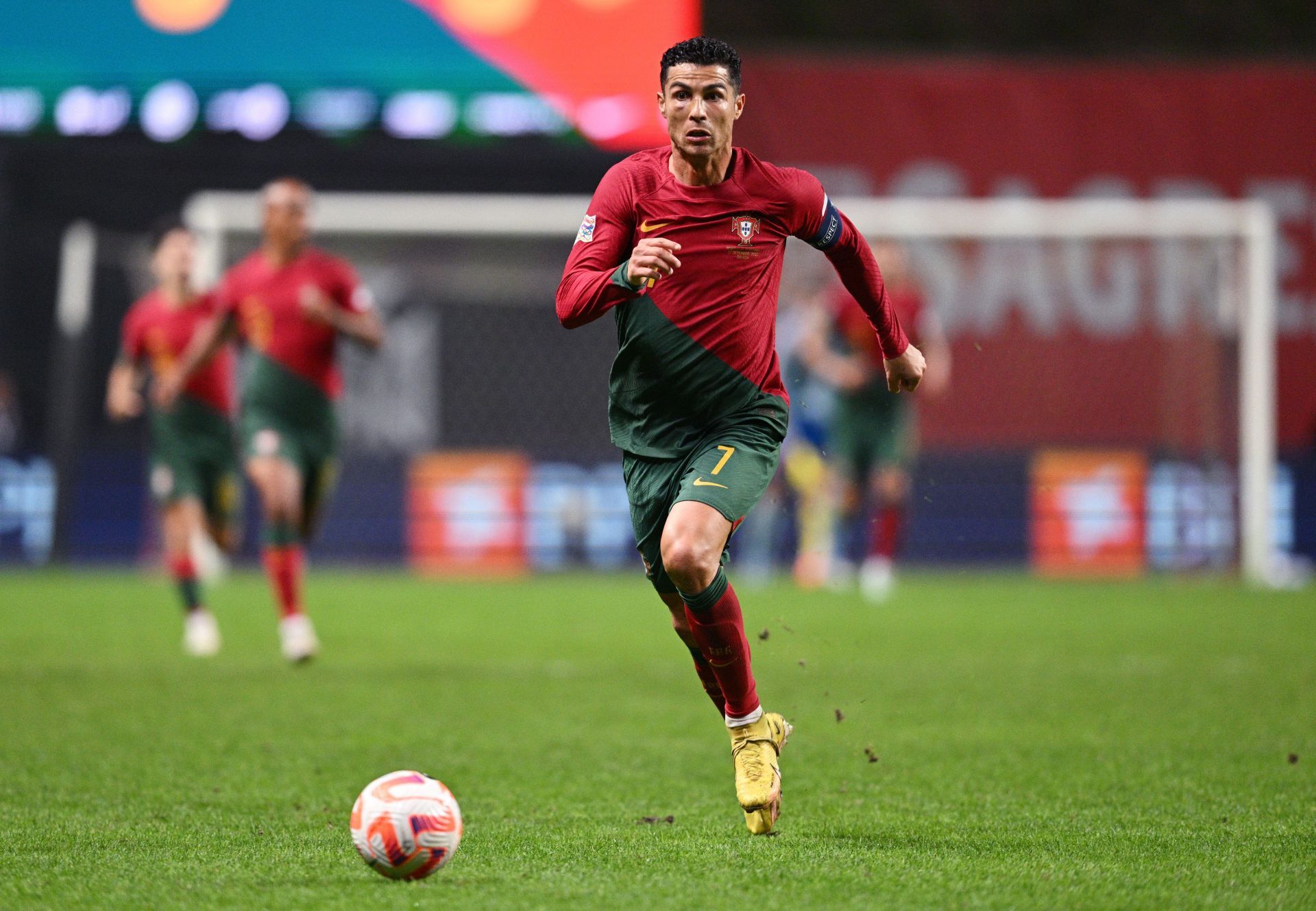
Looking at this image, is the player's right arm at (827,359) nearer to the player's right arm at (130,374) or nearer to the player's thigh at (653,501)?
the player's right arm at (130,374)

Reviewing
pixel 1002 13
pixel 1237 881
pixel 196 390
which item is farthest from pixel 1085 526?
pixel 1237 881

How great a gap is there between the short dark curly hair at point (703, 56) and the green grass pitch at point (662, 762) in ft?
5.26

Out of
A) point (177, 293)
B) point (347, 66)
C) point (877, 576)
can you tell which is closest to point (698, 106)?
point (177, 293)

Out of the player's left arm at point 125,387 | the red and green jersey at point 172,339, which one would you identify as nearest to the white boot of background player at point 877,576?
the red and green jersey at point 172,339

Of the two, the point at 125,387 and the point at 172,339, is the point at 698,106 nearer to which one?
the point at 172,339

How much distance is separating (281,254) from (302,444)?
979 millimetres

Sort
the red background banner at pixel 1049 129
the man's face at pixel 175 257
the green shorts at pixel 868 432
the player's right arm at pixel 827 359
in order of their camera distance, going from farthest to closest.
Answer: the red background banner at pixel 1049 129
the green shorts at pixel 868 432
the player's right arm at pixel 827 359
the man's face at pixel 175 257

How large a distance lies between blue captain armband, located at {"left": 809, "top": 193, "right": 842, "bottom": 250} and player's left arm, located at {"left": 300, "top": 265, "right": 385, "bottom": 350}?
3.84m

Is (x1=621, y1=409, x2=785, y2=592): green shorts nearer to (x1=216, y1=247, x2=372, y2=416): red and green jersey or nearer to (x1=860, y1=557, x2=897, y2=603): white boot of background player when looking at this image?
(x1=216, y1=247, x2=372, y2=416): red and green jersey

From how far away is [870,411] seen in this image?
42.7 ft

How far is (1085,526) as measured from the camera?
15836mm

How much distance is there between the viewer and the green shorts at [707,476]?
463cm

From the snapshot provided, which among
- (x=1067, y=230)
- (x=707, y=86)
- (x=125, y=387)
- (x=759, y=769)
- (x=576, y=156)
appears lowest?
(x=759, y=769)

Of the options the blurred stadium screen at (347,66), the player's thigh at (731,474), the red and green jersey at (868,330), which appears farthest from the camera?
the blurred stadium screen at (347,66)
